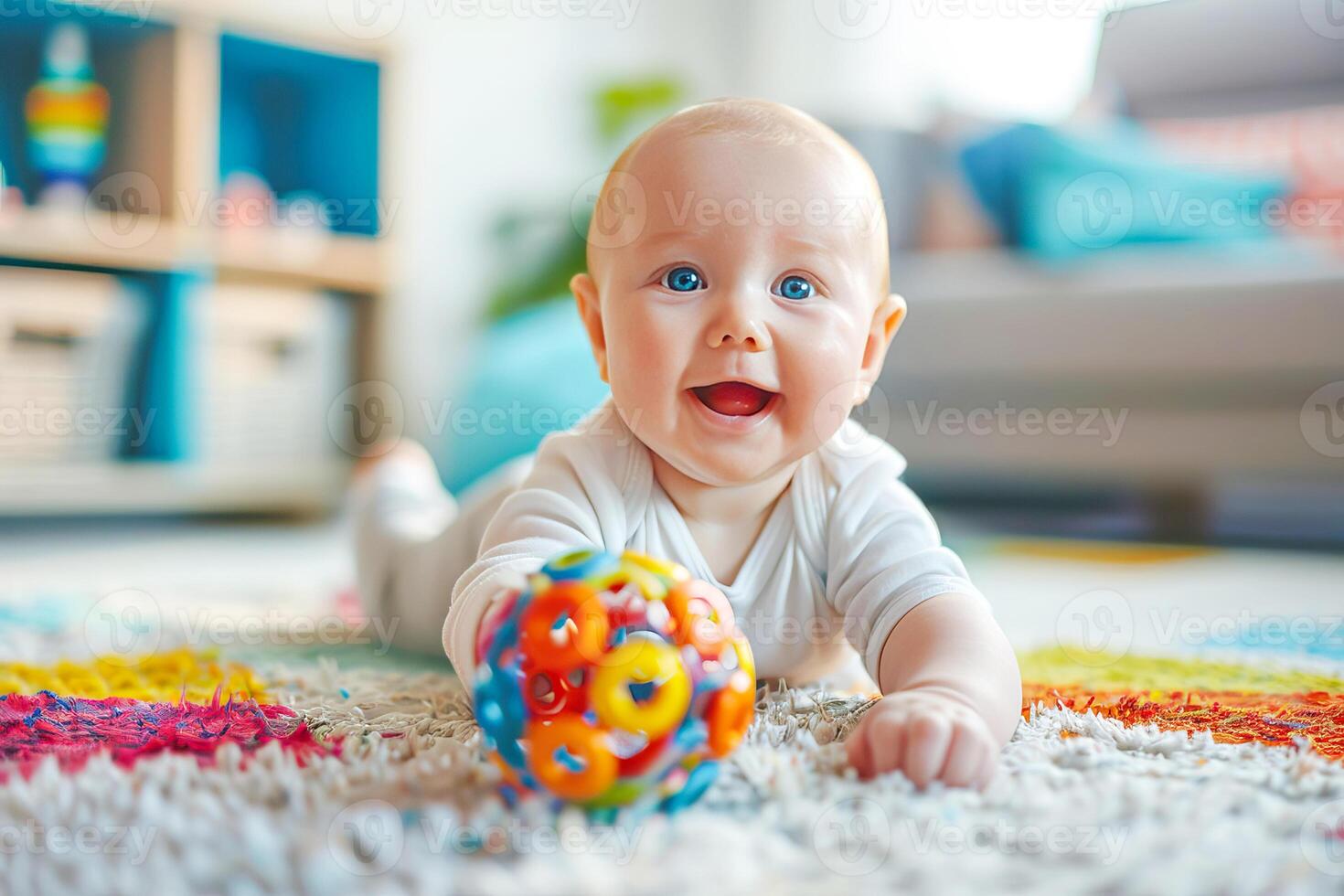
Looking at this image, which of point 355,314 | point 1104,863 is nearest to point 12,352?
point 355,314

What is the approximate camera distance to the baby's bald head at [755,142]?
0.73 meters

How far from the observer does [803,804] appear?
20.9 inches

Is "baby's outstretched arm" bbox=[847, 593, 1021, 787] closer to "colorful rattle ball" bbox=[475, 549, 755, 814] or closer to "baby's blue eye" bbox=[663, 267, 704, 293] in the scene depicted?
"colorful rattle ball" bbox=[475, 549, 755, 814]

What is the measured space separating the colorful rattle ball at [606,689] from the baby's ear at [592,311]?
0.31 metres

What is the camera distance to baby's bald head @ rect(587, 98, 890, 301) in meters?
0.73

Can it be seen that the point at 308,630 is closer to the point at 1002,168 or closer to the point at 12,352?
the point at 12,352

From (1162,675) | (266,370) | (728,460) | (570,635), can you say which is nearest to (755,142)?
Result: (728,460)

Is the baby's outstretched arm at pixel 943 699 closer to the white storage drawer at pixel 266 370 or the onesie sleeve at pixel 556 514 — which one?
the onesie sleeve at pixel 556 514

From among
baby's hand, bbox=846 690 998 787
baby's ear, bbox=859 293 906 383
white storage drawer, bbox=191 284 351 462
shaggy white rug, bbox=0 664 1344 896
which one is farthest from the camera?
white storage drawer, bbox=191 284 351 462

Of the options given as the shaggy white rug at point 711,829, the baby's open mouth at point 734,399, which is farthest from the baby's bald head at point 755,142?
the shaggy white rug at point 711,829

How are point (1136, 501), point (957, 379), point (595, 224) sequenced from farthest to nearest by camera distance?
point (1136, 501) < point (957, 379) < point (595, 224)

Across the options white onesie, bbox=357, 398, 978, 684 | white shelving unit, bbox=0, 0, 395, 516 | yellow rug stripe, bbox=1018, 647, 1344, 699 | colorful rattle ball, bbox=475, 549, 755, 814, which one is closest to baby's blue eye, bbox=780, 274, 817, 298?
white onesie, bbox=357, 398, 978, 684

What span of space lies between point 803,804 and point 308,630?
2.55 ft

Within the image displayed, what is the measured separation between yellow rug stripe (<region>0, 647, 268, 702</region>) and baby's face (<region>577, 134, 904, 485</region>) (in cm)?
36
